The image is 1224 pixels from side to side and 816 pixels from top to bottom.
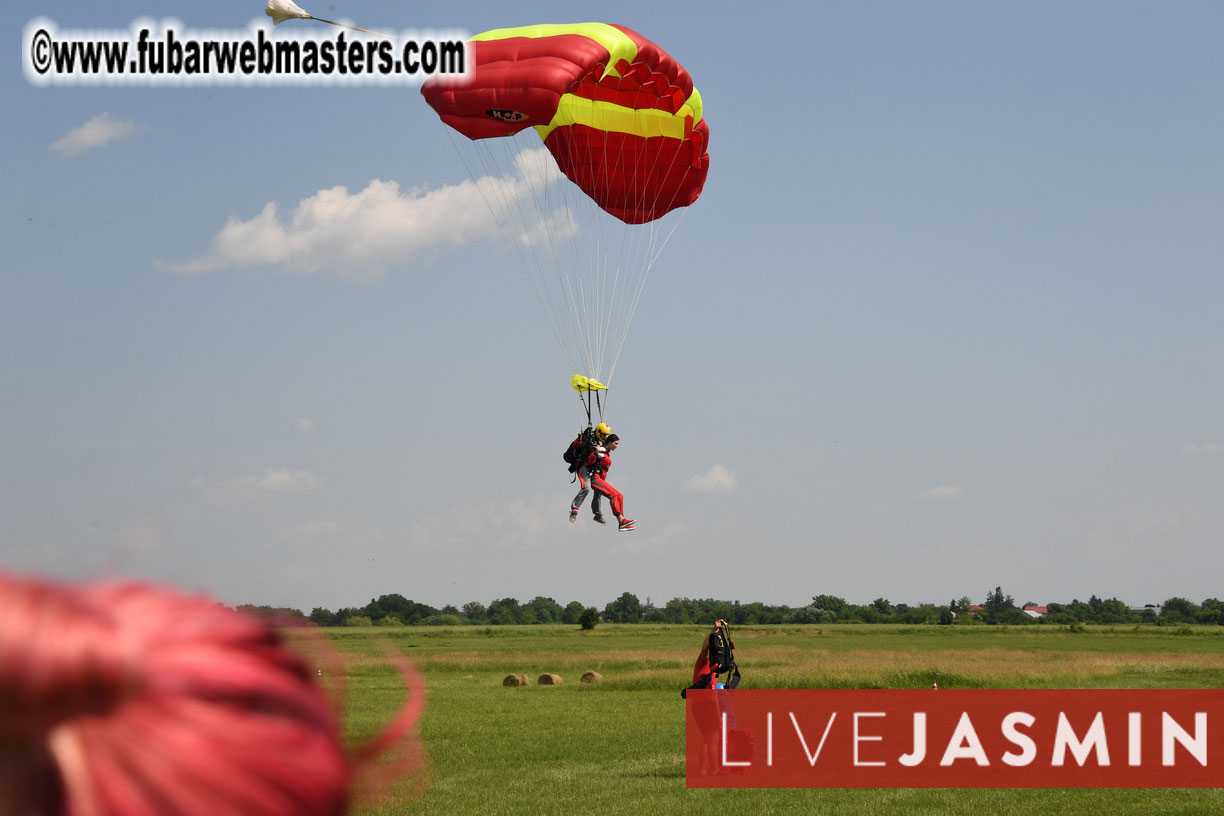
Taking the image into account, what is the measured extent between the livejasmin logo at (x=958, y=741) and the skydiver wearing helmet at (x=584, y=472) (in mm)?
3148

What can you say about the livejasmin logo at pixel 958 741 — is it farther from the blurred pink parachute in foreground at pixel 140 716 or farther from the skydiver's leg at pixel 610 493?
the blurred pink parachute in foreground at pixel 140 716

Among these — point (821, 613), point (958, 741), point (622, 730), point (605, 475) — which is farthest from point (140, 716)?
point (821, 613)

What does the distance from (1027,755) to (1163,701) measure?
27.1ft

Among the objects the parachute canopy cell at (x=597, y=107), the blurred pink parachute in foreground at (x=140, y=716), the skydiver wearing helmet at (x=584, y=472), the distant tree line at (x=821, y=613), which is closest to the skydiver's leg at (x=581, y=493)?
the skydiver wearing helmet at (x=584, y=472)

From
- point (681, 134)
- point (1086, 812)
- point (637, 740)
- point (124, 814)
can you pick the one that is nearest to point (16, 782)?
point (124, 814)

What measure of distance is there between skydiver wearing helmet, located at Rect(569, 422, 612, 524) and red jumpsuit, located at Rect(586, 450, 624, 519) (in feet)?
0.21

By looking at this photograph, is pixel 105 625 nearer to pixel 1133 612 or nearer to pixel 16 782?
pixel 16 782

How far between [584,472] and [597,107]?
18.2ft

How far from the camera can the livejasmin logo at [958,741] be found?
1555cm

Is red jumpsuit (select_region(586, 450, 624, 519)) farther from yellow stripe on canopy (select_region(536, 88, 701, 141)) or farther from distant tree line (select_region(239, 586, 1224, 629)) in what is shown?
distant tree line (select_region(239, 586, 1224, 629))

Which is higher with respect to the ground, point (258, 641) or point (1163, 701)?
point (258, 641)

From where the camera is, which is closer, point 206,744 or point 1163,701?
point 206,744

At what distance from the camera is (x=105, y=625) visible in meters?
0.74

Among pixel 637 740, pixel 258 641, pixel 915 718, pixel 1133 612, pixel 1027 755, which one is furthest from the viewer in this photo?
pixel 1133 612
